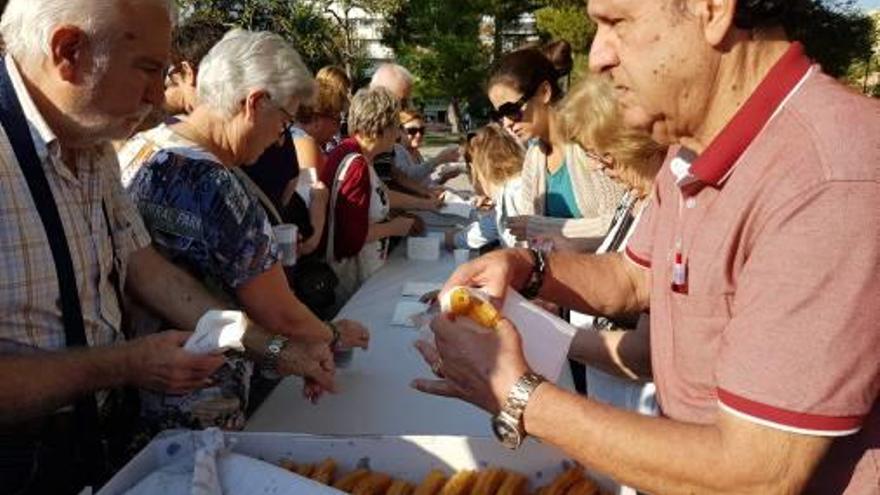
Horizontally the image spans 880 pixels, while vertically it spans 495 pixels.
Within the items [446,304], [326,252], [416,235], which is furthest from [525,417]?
[416,235]

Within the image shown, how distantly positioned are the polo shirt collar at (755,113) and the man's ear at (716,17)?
3.5 inches

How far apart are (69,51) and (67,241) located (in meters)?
0.37

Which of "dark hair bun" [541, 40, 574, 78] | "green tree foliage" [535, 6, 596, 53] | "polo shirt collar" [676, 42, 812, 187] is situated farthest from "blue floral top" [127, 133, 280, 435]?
"green tree foliage" [535, 6, 596, 53]

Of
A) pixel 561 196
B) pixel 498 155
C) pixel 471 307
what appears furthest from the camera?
pixel 498 155

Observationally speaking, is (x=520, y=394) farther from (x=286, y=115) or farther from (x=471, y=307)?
(x=286, y=115)

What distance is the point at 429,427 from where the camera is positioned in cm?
212

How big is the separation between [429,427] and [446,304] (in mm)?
928

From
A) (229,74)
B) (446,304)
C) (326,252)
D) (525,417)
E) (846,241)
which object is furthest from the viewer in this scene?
(326,252)

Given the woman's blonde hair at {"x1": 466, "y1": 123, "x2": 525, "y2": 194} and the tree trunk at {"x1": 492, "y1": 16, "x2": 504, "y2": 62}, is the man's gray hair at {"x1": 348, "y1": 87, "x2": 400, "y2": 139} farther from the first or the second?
the tree trunk at {"x1": 492, "y1": 16, "x2": 504, "y2": 62}

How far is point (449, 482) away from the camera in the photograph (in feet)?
4.74

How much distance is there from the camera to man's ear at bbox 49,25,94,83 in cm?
149

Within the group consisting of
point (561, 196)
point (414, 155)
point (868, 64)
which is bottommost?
point (868, 64)

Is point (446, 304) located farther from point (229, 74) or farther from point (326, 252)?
point (326, 252)

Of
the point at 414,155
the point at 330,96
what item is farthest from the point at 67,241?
the point at 414,155
